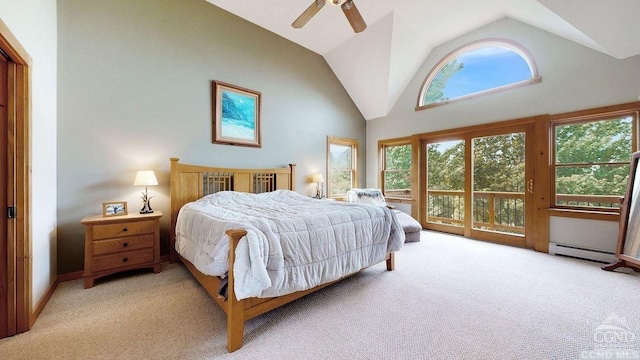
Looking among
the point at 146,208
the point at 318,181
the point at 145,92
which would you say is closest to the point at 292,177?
the point at 318,181

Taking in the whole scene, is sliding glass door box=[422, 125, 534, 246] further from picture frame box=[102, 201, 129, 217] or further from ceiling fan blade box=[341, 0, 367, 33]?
picture frame box=[102, 201, 129, 217]

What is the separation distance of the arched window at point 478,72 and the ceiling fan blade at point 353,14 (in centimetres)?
274

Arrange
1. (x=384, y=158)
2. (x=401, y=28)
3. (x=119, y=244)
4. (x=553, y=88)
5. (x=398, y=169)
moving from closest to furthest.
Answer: (x=119, y=244) < (x=553, y=88) < (x=401, y=28) < (x=398, y=169) < (x=384, y=158)

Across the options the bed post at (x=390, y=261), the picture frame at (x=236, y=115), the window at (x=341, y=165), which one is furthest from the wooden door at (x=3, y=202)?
the window at (x=341, y=165)

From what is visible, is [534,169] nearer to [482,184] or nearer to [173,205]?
[482,184]

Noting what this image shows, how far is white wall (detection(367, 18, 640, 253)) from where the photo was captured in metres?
3.00

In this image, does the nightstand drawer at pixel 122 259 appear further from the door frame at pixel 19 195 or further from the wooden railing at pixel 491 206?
the wooden railing at pixel 491 206

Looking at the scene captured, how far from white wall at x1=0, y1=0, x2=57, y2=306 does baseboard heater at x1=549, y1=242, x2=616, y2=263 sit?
5969 millimetres

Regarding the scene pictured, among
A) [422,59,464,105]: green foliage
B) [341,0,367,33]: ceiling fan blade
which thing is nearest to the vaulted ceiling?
[341,0,367,33]: ceiling fan blade

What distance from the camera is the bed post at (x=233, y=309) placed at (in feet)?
4.94

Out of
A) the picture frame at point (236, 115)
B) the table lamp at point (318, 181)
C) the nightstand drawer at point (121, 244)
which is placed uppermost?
the picture frame at point (236, 115)

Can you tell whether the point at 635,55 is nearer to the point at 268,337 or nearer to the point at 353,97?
the point at 353,97

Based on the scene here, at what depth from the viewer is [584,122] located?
330cm

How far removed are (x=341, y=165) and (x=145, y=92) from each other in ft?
12.8
